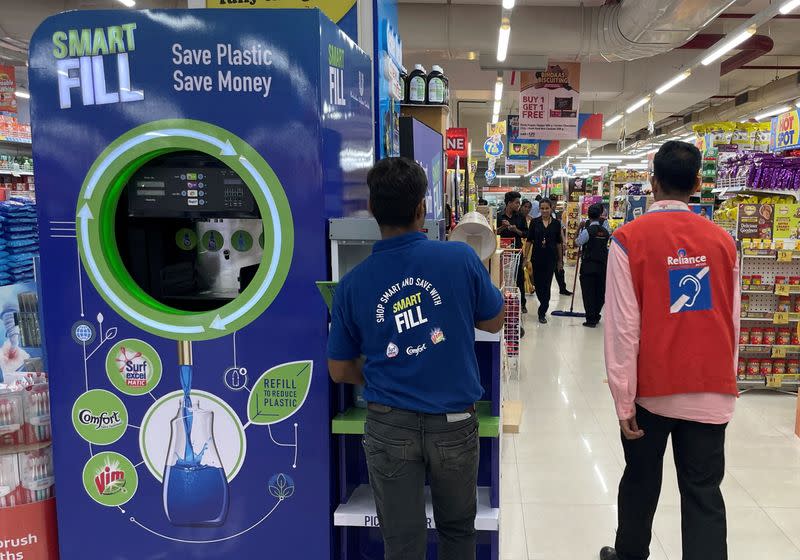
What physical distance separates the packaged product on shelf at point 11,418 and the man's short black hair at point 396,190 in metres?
1.48

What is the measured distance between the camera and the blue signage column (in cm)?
197

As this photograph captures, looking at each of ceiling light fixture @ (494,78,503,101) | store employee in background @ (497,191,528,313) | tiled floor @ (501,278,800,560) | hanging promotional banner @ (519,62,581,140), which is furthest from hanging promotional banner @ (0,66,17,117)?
tiled floor @ (501,278,800,560)

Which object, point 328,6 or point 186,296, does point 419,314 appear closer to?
point 186,296

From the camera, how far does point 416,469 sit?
1.74 metres

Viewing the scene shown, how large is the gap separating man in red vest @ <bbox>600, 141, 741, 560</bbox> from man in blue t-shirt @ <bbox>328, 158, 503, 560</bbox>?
30.1 inches

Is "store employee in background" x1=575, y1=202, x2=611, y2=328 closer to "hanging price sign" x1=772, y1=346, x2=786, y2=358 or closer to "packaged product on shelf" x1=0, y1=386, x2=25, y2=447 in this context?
"hanging price sign" x1=772, y1=346, x2=786, y2=358

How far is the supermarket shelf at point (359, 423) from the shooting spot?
2.02 meters

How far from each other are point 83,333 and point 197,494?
669 mm

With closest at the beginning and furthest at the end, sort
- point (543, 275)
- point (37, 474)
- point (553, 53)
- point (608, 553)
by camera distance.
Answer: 1. point (37, 474)
2. point (608, 553)
3. point (543, 275)
4. point (553, 53)

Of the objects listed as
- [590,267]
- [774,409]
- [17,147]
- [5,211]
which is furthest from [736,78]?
[5,211]

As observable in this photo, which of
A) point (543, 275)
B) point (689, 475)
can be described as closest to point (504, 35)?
point (543, 275)

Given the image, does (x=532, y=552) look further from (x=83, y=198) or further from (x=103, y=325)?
(x=83, y=198)

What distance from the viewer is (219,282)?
239 cm

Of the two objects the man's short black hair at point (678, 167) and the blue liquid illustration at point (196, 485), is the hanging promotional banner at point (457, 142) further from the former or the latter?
the blue liquid illustration at point (196, 485)
